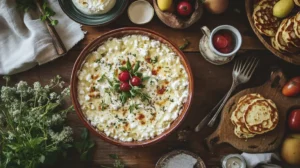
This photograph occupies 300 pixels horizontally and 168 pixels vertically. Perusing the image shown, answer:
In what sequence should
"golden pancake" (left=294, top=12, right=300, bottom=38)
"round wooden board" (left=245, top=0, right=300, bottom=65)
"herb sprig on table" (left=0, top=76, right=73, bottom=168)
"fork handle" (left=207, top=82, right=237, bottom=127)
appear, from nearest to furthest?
1. "herb sprig on table" (left=0, top=76, right=73, bottom=168)
2. "golden pancake" (left=294, top=12, right=300, bottom=38)
3. "round wooden board" (left=245, top=0, right=300, bottom=65)
4. "fork handle" (left=207, top=82, right=237, bottom=127)

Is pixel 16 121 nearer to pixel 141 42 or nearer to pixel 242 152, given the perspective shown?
pixel 141 42

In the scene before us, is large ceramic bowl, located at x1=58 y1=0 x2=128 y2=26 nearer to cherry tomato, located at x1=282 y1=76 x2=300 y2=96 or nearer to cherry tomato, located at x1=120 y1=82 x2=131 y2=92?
cherry tomato, located at x1=120 y1=82 x2=131 y2=92

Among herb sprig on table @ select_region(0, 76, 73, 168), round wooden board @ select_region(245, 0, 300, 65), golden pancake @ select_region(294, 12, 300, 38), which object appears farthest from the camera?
round wooden board @ select_region(245, 0, 300, 65)

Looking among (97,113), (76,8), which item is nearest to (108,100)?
(97,113)

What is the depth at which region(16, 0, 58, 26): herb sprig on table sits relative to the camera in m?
2.66

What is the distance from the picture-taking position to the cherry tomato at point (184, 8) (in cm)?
261

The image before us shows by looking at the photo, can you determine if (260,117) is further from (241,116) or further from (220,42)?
(220,42)

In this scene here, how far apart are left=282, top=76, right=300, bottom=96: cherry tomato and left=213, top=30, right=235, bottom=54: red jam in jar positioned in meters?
0.38

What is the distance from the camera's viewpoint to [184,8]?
261cm

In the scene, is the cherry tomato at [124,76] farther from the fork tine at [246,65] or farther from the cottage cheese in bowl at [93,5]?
the fork tine at [246,65]

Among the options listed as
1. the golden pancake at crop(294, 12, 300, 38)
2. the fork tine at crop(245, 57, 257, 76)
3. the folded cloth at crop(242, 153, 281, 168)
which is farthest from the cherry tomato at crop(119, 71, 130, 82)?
the golden pancake at crop(294, 12, 300, 38)

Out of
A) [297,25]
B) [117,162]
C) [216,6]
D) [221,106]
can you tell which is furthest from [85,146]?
[297,25]

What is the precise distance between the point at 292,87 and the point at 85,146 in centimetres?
121

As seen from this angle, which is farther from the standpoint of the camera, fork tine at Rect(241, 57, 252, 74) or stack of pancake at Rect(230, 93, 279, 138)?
fork tine at Rect(241, 57, 252, 74)
